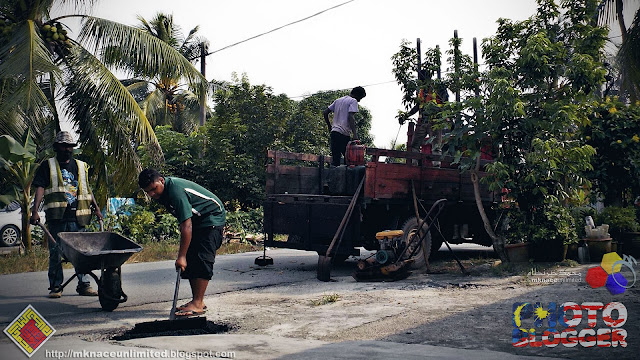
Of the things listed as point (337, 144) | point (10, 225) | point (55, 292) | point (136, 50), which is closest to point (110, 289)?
point (55, 292)

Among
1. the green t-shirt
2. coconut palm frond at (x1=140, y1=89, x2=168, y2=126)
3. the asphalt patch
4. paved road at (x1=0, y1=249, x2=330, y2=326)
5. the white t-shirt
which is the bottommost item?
the asphalt patch

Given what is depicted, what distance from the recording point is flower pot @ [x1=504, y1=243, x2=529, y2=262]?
919 centimetres

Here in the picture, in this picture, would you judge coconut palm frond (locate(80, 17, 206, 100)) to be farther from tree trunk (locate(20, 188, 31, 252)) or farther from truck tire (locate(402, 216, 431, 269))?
truck tire (locate(402, 216, 431, 269))

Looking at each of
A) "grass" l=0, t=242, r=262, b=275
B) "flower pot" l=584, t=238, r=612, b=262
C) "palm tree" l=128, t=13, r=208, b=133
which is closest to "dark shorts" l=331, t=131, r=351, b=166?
"grass" l=0, t=242, r=262, b=275

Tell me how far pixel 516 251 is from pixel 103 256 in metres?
6.35

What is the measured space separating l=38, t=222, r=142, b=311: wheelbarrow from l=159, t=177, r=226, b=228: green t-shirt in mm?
673

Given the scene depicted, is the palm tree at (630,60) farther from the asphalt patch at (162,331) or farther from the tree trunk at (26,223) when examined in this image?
the tree trunk at (26,223)

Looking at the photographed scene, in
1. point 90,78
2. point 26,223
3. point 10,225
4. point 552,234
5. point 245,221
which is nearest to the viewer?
point 552,234

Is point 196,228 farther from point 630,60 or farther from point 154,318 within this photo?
point 630,60

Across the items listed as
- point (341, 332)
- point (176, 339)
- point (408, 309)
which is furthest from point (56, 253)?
point (408, 309)

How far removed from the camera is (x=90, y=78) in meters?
11.3

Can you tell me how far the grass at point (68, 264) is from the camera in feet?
32.3

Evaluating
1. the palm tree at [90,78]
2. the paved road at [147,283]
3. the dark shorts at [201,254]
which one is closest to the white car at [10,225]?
the palm tree at [90,78]

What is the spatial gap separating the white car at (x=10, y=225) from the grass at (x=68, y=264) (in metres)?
3.31
